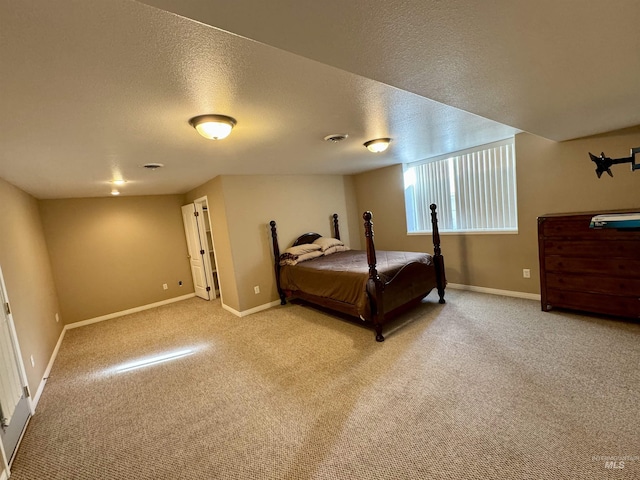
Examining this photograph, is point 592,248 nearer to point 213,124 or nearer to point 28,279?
Result: point 213,124

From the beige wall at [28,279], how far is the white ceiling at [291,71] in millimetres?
637

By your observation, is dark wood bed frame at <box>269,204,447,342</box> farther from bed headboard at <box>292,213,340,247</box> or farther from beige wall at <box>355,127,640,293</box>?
beige wall at <box>355,127,640,293</box>

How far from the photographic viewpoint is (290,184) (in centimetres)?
486

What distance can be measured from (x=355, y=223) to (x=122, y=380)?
4428 mm

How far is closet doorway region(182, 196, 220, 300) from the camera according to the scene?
5305mm

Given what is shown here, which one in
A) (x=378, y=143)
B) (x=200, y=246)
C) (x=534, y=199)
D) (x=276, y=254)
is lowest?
(x=276, y=254)

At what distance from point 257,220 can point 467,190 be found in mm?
3281

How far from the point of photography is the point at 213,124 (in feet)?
6.35

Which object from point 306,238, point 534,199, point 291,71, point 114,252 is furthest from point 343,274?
point 114,252

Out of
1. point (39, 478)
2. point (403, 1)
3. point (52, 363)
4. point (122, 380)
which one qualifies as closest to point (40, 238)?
point (52, 363)

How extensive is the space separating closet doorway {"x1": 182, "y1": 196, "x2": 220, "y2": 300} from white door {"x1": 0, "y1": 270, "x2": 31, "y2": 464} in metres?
2.90

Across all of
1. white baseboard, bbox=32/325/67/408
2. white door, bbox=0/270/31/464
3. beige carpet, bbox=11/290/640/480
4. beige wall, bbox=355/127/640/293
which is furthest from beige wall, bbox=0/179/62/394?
beige wall, bbox=355/127/640/293

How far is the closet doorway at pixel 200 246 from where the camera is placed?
5305 mm

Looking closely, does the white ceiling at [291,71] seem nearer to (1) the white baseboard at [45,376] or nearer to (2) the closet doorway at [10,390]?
(2) the closet doorway at [10,390]
